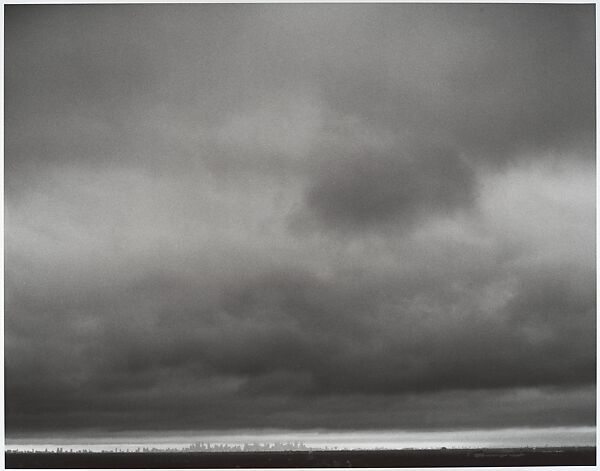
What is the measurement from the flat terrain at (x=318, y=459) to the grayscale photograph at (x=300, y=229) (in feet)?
0.11

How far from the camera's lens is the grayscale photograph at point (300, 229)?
592 cm

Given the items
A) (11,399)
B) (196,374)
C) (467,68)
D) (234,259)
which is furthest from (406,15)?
(11,399)

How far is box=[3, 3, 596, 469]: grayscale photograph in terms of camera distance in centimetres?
592

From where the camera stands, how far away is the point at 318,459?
579 centimetres

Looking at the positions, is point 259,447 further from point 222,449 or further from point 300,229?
point 300,229

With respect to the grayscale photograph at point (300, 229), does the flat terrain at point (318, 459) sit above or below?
below

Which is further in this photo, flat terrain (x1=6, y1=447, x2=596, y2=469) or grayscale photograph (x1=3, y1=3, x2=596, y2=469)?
grayscale photograph (x1=3, y1=3, x2=596, y2=469)

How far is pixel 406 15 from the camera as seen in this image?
19.8 ft

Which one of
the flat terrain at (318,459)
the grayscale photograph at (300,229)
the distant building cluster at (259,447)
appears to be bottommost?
the flat terrain at (318,459)

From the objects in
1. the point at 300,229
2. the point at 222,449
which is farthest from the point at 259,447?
the point at 300,229

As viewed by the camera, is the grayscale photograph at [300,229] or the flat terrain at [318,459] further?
the grayscale photograph at [300,229]

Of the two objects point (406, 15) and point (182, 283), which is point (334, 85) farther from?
point (182, 283)

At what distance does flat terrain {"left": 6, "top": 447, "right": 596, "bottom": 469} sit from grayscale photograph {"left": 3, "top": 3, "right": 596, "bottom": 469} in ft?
0.11

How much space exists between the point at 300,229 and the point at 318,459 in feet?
5.16
